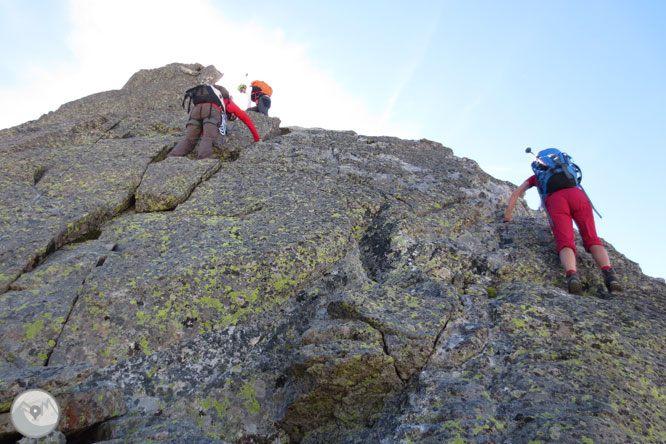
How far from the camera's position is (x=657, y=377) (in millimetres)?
6719

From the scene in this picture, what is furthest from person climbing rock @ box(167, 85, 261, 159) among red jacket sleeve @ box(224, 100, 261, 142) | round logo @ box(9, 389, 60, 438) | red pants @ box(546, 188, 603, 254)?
round logo @ box(9, 389, 60, 438)

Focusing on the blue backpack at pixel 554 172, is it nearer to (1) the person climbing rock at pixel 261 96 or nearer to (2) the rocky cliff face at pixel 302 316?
(2) the rocky cliff face at pixel 302 316

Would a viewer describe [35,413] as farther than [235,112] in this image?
No

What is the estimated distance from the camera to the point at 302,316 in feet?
26.2

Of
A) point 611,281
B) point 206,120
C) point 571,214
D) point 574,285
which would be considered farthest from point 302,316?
point 206,120

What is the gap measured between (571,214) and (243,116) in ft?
32.7

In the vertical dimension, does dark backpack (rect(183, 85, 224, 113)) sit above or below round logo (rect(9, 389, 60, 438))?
above

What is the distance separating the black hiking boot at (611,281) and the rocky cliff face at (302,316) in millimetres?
154

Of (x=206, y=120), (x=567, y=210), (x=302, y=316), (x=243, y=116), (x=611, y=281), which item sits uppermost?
(x=243, y=116)

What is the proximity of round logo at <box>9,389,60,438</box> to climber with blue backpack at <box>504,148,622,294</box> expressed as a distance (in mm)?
8595

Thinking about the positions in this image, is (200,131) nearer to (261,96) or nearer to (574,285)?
(261,96)

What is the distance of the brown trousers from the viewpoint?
13672 mm

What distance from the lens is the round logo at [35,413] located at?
4770 millimetres

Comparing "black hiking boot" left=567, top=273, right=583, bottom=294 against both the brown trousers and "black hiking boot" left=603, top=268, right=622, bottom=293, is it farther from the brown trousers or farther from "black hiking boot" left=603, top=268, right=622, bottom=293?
the brown trousers
